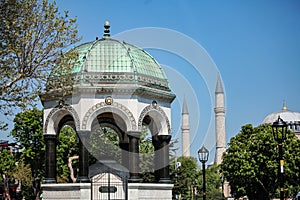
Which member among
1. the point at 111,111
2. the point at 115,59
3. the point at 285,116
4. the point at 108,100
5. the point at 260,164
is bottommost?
the point at 260,164

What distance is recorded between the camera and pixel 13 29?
18516 mm

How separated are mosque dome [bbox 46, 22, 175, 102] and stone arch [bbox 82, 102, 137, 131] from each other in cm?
74

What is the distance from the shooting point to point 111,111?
2622cm

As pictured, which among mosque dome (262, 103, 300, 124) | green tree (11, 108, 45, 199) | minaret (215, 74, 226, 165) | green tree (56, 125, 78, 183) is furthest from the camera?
minaret (215, 74, 226, 165)

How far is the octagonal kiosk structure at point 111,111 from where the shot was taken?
1016 inches

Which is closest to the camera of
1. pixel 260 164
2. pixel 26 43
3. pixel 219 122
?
pixel 26 43

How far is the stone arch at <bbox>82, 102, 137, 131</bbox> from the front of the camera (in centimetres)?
2589

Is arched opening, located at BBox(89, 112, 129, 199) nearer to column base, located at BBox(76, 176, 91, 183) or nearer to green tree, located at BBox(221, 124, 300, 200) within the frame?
column base, located at BBox(76, 176, 91, 183)

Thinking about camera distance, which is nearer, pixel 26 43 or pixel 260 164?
pixel 26 43

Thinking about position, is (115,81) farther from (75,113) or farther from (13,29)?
(13,29)

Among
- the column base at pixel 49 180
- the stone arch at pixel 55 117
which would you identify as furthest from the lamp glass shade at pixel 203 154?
the column base at pixel 49 180

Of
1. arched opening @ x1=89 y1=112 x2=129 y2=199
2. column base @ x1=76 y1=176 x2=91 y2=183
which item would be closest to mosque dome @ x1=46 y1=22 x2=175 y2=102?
arched opening @ x1=89 y1=112 x2=129 y2=199

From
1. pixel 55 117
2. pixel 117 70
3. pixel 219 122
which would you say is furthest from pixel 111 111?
pixel 219 122

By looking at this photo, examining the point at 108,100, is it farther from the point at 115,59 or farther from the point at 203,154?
the point at 203,154
